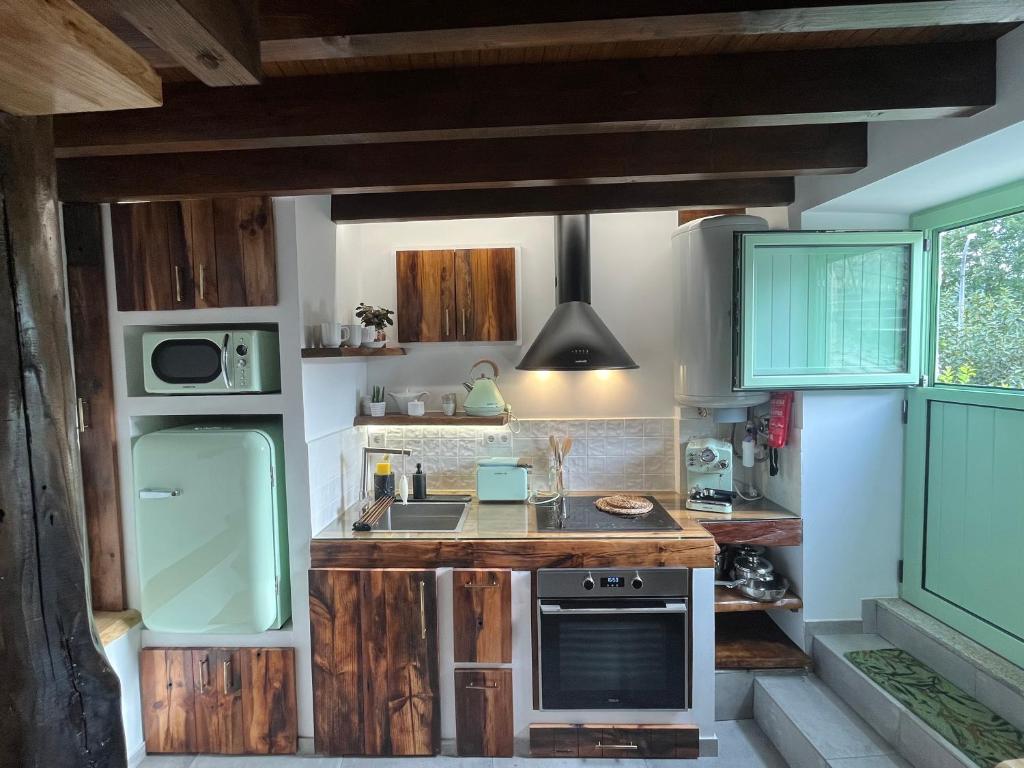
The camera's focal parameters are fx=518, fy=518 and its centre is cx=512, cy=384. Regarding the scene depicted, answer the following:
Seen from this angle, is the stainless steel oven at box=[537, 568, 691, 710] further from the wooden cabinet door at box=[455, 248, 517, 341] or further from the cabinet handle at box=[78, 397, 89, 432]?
the cabinet handle at box=[78, 397, 89, 432]

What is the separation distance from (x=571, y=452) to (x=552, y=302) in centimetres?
88

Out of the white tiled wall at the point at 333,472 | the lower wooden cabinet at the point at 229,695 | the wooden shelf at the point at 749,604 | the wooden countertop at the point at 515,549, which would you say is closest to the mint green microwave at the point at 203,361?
the white tiled wall at the point at 333,472

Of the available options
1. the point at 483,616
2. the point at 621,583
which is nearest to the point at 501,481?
the point at 483,616

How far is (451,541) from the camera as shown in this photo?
227 cm

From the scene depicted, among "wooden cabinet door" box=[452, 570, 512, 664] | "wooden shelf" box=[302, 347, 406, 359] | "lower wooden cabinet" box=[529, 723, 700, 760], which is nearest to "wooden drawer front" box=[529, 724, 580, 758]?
"lower wooden cabinet" box=[529, 723, 700, 760]

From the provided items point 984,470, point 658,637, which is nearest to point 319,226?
point 658,637

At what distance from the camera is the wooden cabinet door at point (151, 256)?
2.20m

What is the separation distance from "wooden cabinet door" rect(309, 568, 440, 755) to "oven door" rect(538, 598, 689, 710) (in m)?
0.52

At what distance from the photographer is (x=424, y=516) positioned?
2.72 m

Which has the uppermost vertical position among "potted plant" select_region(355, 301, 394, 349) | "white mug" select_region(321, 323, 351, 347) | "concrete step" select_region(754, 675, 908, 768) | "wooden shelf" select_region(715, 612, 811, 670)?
"potted plant" select_region(355, 301, 394, 349)

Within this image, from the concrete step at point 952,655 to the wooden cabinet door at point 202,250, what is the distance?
130 inches

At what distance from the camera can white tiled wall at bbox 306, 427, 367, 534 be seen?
7.66ft

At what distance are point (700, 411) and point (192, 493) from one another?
2534 mm

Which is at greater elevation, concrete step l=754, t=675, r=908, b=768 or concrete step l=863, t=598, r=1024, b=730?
concrete step l=863, t=598, r=1024, b=730
